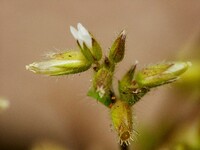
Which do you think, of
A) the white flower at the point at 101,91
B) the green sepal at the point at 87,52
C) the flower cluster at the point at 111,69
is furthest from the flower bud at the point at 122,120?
the green sepal at the point at 87,52

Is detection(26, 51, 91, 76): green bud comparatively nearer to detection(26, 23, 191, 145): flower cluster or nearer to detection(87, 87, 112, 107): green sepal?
detection(26, 23, 191, 145): flower cluster

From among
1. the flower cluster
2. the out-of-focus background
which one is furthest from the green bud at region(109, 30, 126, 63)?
the out-of-focus background

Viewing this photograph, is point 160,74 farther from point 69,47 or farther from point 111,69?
point 69,47

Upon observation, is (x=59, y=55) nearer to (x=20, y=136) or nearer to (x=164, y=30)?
(x=20, y=136)

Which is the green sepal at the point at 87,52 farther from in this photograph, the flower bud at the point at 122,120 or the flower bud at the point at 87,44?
the flower bud at the point at 122,120

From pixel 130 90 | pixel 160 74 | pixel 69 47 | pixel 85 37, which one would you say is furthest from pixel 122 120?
pixel 69 47

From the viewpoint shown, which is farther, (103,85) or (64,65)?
(64,65)
